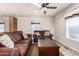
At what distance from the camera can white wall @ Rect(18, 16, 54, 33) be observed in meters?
8.12

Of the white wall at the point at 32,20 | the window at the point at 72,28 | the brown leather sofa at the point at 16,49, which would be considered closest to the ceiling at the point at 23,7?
the window at the point at 72,28

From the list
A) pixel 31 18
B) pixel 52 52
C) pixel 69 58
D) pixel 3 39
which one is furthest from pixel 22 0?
pixel 31 18

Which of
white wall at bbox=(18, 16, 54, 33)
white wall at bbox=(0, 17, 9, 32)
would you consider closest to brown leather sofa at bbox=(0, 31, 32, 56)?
white wall at bbox=(0, 17, 9, 32)

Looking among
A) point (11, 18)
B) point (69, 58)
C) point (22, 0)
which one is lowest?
point (69, 58)

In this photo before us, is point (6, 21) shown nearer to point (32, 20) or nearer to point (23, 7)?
point (32, 20)

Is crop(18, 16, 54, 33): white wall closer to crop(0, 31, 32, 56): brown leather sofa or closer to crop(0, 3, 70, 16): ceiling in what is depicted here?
crop(0, 3, 70, 16): ceiling

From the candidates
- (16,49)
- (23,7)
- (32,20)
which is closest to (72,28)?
(23,7)

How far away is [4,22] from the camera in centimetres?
767

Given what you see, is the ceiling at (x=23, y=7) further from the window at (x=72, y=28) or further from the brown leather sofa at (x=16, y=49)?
the brown leather sofa at (x=16, y=49)

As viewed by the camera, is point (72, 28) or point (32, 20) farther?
point (32, 20)

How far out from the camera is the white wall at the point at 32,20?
26.7ft

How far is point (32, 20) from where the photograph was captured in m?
8.16

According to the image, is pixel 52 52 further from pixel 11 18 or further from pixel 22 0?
pixel 11 18

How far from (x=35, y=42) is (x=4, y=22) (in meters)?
2.60
